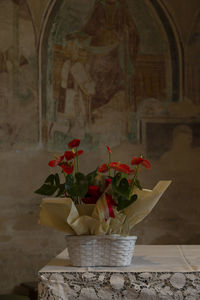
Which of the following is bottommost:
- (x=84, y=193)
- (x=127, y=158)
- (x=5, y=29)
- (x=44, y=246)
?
(x=44, y=246)

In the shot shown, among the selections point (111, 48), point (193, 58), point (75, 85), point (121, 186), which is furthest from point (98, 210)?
point (193, 58)

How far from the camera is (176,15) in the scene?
721 centimetres

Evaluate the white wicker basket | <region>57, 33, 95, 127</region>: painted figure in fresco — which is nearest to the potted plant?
the white wicker basket

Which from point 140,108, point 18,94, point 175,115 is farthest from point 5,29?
point 175,115

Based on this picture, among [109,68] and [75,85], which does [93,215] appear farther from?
[109,68]

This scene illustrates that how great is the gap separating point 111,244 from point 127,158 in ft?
15.6

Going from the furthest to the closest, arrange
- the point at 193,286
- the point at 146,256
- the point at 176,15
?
the point at 176,15 < the point at 146,256 < the point at 193,286

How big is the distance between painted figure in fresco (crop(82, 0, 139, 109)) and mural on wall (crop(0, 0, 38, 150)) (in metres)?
0.93

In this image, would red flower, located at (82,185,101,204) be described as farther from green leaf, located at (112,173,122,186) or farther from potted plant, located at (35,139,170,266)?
green leaf, located at (112,173,122,186)

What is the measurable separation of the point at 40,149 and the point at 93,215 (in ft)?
15.7

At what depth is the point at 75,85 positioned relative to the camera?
715cm

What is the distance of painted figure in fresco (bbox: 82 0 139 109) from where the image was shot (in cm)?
716

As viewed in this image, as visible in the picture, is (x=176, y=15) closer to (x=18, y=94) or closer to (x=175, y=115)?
(x=175, y=115)

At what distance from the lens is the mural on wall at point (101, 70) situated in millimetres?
7070
